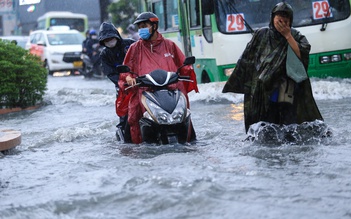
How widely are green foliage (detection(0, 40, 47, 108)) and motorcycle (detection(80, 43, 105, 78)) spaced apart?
33.3 ft

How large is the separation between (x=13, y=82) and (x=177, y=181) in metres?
8.83

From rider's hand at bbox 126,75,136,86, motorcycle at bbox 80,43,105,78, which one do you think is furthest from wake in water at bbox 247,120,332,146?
motorcycle at bbox 80,43,105,78

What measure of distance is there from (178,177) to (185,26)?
9.78m

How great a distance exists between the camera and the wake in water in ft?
25.4

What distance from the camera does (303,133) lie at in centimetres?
775

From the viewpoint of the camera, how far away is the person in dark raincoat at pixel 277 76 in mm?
7340

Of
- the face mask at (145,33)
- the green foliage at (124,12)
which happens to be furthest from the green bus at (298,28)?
the green foliage at (124,12)

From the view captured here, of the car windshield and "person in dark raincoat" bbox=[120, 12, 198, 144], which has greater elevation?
"person in dark raincoat" bbox=[120, 12, 198, 144]

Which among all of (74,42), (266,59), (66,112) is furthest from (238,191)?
(74,42)

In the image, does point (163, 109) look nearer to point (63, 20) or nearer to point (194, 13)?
point (194, 13)

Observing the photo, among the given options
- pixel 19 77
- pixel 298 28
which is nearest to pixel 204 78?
pixel 298 28

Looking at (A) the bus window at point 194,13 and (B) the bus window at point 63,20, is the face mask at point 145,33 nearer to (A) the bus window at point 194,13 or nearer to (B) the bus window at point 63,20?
(A) the bus window at point 194,13

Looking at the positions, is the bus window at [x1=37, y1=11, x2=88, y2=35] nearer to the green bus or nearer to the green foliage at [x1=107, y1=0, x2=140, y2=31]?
the green foliage at [x1=107, y1=0, x2=140, y2=31]

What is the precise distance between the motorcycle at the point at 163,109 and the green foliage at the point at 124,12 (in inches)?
897
